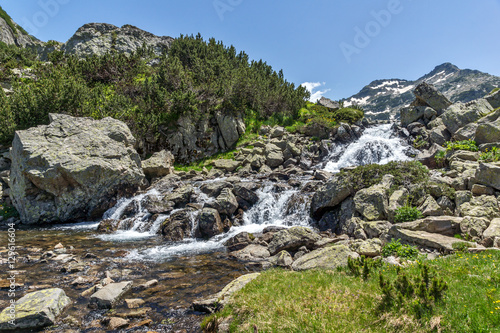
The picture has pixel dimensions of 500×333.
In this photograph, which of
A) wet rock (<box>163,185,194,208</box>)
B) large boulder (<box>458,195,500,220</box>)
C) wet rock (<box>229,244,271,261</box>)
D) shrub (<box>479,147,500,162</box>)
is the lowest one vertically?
wet rock (<box>229,244,271,261</box>)

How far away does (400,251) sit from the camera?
10555 mm

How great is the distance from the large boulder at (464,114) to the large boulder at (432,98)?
7.42m

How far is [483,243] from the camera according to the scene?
34.1 ft

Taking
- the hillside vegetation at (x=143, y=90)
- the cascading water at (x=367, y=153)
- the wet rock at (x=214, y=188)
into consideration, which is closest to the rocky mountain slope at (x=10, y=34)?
the hillside vegetation at (x=143, y=90)

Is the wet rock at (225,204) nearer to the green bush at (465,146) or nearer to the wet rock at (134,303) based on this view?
the wet rock at (134,303)

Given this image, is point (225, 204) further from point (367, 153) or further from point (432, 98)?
point (432, 98)

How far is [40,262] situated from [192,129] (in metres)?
29.4

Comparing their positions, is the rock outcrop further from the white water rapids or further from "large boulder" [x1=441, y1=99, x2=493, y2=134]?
"large boulder" [x1=441, y1=99, x2=493, y2=134]

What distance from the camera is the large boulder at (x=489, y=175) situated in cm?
1420

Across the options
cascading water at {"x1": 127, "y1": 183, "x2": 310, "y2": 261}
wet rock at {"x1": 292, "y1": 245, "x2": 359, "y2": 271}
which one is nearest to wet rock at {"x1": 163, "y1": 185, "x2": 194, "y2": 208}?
cascading water at {"x1": 127, "y1": 183, "x2": 310, "y2": 261}

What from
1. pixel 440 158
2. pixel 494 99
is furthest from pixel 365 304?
pixel 494 99

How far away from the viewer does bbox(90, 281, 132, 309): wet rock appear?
29.3 ft

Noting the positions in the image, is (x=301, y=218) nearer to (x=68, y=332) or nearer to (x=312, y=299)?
(x=312, y=299)

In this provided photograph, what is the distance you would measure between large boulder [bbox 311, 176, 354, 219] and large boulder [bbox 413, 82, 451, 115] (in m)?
31.2
